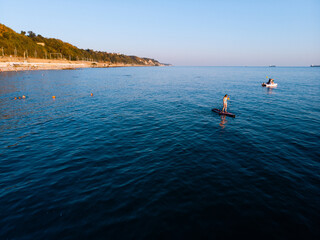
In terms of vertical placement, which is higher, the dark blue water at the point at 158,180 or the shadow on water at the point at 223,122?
the shadow on water at the point at 223,122

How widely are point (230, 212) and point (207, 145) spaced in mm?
8472

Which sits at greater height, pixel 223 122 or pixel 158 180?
pixel 223 122

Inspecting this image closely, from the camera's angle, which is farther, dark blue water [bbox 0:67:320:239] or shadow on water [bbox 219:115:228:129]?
shadow on water [bbox 219:115:228:129]

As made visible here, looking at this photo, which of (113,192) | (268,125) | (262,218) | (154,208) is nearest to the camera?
(262,218)

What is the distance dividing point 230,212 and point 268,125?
18829 millimetres

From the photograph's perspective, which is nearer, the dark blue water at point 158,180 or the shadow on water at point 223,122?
the dark blue water at point 158,180

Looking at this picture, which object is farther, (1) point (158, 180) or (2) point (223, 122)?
(2) point (223, 122)

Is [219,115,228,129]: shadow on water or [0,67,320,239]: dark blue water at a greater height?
[219,115,228,129]: shadow on water

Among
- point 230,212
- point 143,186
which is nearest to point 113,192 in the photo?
point 143,186

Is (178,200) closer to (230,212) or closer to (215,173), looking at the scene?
(230,212)

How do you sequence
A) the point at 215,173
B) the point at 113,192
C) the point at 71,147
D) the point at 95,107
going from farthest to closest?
the point at 95,107 → the point at 71,147 → the point at 215,173 → the point at 113,192

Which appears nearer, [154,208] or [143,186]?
[154,208]

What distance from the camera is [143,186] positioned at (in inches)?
452

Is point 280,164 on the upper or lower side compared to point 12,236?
upper
